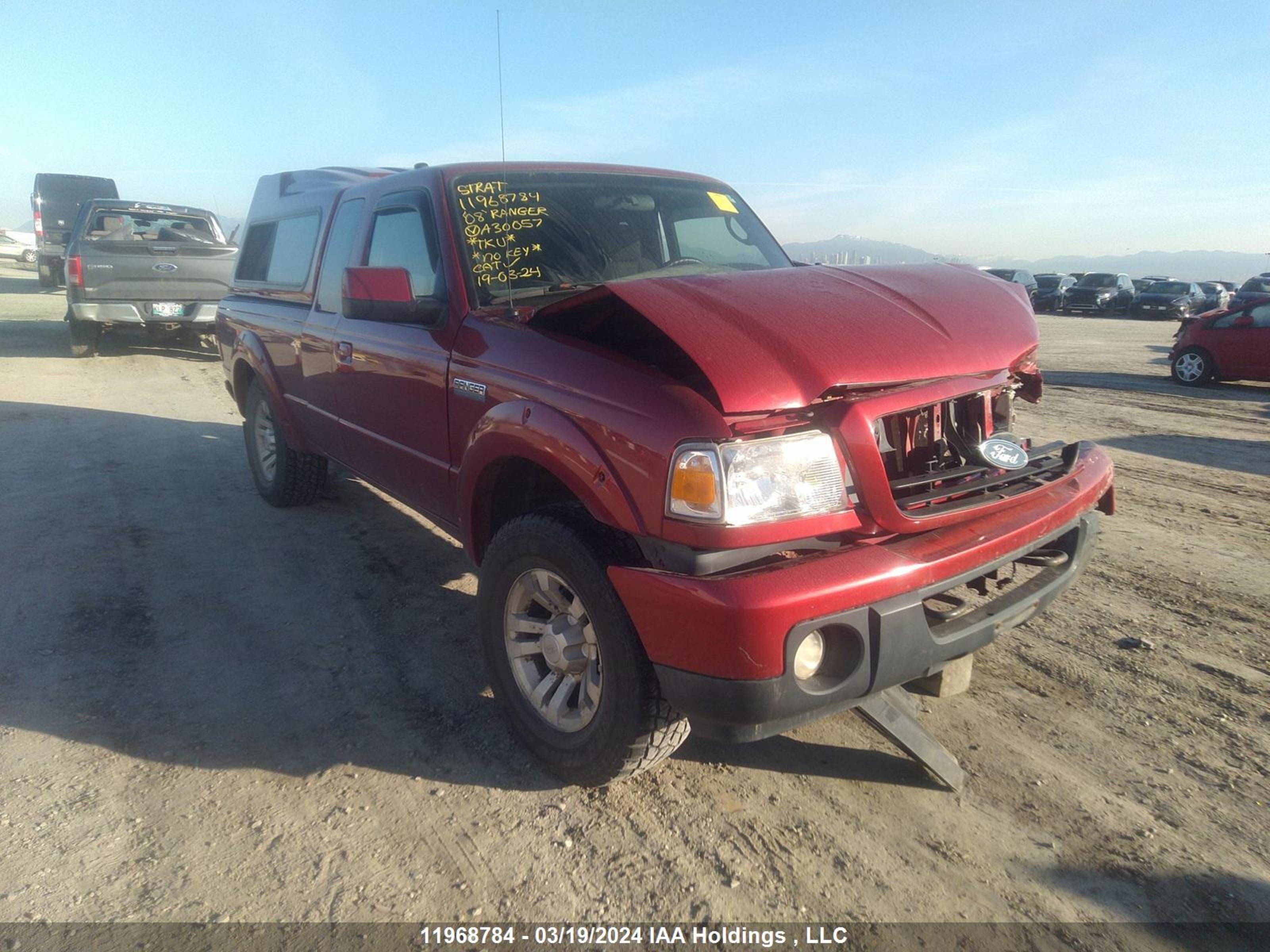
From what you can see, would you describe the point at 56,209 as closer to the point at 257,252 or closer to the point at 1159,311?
the point at 257,252

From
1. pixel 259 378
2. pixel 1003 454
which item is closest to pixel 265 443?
pixel 259 378

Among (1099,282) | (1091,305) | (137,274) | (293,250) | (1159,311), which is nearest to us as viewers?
(293,250)

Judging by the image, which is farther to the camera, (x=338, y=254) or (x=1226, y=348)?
(x=1226, y=348)

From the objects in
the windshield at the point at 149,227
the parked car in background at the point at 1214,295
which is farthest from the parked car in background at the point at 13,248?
the parked car in background at the point at 1214,295

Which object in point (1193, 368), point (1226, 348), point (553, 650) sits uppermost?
point (1226, 348)

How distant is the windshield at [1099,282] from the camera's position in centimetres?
2984

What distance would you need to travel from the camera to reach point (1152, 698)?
3.07 meters

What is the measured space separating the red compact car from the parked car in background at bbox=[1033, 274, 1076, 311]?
19.2m

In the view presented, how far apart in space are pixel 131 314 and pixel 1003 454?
1181 cm

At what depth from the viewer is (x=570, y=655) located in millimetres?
2584

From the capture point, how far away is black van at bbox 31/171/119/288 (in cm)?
2195

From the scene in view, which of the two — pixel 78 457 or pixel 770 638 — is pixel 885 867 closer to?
pixel 770 638

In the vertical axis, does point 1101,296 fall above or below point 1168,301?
above

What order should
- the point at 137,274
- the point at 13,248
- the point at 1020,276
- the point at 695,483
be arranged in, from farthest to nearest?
1. the point at 13,248
2. the point at 1020,276
3. the point at 137,274
4. the point at 695,483
